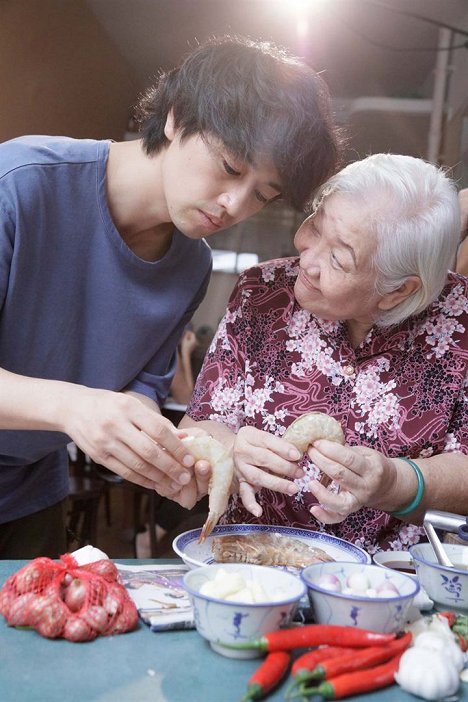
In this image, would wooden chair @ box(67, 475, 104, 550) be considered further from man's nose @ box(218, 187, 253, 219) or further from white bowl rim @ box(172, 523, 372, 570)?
man's nose @ box(218, 187, 253, 219)

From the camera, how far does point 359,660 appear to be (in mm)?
968

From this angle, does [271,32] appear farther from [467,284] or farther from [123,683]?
[123,683]

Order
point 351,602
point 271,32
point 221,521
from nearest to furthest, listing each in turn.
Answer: point 351,602 → point 221,521 → point 271,32

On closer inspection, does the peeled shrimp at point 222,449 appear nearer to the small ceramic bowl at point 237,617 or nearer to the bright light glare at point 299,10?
the small ceramic bowl at point 237,617

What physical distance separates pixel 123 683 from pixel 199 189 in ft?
3.00

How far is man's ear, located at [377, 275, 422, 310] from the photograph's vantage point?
1.68m

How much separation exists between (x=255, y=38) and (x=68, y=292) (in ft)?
17.0

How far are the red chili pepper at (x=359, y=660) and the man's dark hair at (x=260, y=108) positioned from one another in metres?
0.89

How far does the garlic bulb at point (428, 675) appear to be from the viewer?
93 centimetres

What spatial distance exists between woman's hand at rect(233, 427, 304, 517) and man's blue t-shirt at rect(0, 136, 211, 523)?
1.43ft

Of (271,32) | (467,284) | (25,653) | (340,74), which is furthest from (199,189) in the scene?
(340,74)

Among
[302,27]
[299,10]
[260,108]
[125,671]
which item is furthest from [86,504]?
[302,27]

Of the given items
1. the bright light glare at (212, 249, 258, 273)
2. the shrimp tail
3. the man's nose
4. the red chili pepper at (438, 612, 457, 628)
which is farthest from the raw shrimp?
the bright light glare at (212, 249, 258, 273)

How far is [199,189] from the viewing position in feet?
4.77
